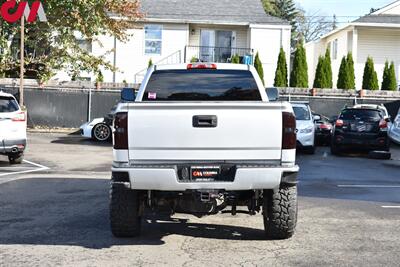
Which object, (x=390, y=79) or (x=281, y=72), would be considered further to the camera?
(x=281, y=72)

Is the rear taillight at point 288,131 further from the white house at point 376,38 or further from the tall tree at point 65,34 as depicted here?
the white house at point 376,38

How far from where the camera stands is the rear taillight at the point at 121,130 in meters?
6.34

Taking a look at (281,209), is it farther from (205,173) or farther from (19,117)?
(19,117)

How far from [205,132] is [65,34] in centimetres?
2272

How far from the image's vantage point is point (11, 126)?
543 inches

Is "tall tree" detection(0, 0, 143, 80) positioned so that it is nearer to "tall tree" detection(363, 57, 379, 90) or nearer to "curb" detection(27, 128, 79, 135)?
"curb" detection(27, 128, 79, 135)

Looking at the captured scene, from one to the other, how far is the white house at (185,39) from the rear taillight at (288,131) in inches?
990

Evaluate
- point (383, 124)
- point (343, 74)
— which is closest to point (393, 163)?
point (383, 124)

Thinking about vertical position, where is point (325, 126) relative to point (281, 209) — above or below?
above

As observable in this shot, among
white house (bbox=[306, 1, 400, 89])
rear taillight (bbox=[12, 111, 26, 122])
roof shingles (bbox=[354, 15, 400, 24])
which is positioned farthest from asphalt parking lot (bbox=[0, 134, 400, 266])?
roof shingles (bbox=[354, 15, 400, 24])

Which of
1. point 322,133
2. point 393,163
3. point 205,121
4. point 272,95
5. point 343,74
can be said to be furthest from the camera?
point 343,74

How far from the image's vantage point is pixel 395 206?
9.55m

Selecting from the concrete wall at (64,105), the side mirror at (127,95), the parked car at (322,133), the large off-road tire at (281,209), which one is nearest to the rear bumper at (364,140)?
the parked car at (322,133)

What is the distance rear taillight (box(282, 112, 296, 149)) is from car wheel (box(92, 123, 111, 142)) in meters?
16.0
